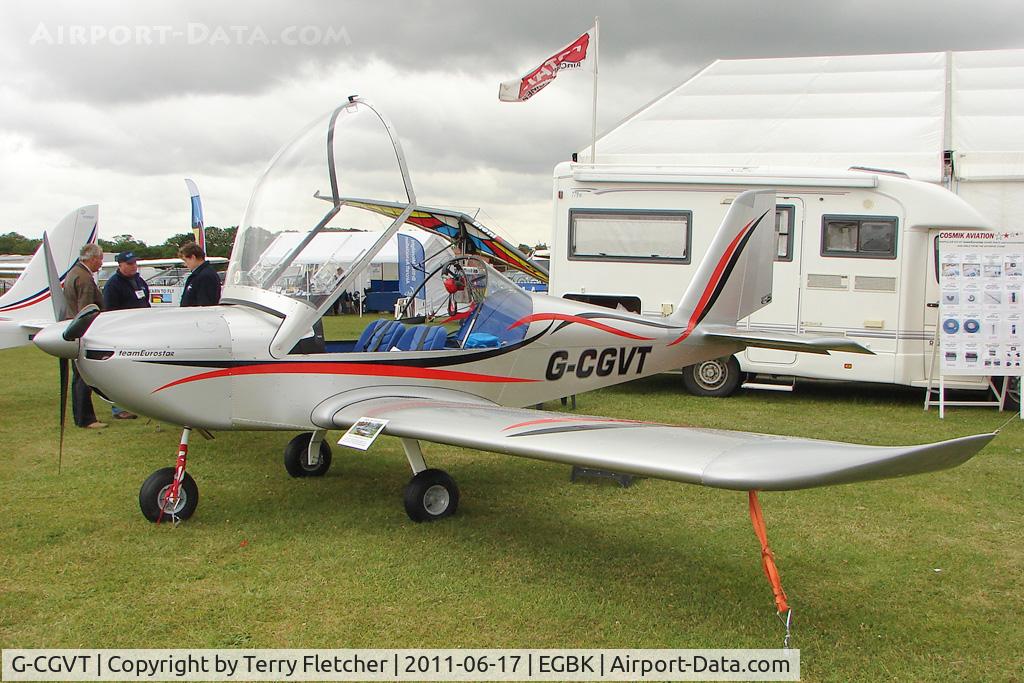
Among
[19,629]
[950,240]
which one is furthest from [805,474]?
[950,240]

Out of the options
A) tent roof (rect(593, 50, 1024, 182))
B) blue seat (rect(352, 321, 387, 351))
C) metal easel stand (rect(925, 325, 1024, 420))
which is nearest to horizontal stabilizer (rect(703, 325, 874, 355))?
blue seat (rect(352, 321, 387, 351))

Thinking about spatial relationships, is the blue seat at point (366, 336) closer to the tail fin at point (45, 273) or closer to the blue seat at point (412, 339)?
the blue seat at point (412, 339)

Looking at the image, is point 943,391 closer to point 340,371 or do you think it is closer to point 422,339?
point 422,339

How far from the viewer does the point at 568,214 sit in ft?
33.6

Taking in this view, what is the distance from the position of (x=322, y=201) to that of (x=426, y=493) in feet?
6.91

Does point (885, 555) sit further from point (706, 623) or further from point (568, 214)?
point (568, 214)

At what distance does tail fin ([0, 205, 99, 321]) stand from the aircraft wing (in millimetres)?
6922

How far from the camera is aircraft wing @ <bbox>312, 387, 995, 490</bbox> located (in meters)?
2.75

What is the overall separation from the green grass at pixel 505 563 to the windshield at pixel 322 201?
56 cm

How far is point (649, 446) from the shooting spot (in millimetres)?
3555

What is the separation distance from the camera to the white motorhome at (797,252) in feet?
30.4

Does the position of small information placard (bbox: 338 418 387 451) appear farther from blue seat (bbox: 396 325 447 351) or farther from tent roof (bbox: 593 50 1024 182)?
tent roof (bbox: 593 50 1024 182)

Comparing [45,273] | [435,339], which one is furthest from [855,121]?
[45,273]

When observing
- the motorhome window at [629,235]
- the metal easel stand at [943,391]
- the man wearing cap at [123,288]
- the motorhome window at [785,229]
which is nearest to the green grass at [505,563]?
the man wearing cap at [123,288]
